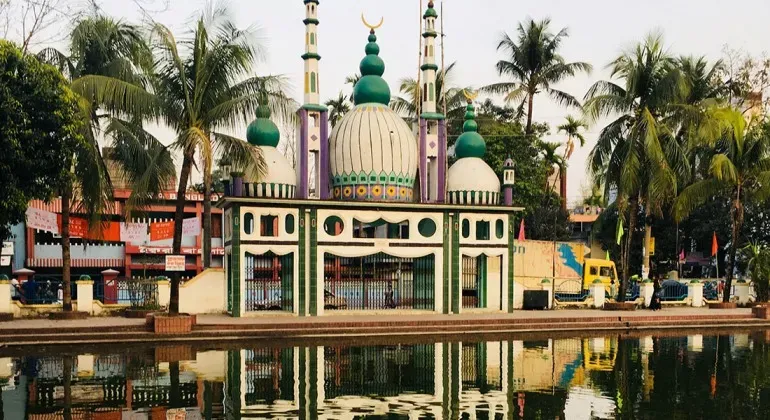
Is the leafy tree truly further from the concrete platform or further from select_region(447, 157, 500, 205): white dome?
select_region(447, 157, 500, 205): white dome

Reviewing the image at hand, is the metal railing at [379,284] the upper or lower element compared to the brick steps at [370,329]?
upper

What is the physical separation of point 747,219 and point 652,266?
7.39 m

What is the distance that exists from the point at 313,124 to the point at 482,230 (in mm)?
6775

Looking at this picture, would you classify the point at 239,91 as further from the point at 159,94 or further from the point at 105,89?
the point at 105,89

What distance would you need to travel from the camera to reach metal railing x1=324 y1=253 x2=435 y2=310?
88.4 feet

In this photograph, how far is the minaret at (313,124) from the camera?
26969mm

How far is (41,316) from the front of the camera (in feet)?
79.4

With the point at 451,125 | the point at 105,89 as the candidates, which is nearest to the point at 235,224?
the point at 105,89

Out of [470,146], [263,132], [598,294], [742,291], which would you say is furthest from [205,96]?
[742,291]

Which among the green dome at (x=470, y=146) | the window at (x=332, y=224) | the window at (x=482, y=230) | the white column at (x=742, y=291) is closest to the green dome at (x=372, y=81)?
the green dome at (x=470, y=146)

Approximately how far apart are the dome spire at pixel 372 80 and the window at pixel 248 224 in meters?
5.94

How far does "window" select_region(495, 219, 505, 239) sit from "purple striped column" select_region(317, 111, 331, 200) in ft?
19.1

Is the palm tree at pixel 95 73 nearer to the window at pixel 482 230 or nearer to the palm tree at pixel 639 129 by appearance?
the window at pixel 482 230

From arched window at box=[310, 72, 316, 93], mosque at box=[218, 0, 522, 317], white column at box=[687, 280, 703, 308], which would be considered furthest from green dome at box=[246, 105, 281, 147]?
white column at box=[687, 280, 703, 308]
